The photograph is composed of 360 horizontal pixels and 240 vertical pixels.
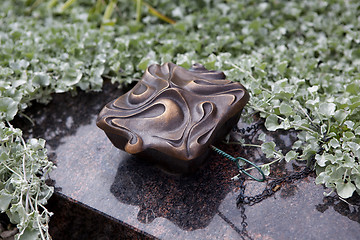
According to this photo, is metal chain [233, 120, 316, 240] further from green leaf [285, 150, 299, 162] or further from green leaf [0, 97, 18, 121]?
green leaf [0, 97, 18, 121]

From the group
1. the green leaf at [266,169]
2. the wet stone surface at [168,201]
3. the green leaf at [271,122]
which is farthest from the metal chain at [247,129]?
the green leaf at [266,169]

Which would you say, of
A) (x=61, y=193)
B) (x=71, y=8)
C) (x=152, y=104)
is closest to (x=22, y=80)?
Result: (x=61, y=193)

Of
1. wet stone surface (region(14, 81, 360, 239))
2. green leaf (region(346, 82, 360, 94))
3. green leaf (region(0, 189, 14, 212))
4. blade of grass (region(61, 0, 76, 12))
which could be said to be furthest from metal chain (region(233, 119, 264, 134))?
blade of grass (region(61, 0, 76, 12))

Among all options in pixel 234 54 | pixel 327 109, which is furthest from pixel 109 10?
pixel 327 109

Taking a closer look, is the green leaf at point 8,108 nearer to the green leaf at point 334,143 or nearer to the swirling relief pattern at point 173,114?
the swirling relief pattern at point 173,114

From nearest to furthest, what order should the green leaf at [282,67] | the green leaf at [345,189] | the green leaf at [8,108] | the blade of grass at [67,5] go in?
the green leaf at [345,189]
the green leaf at [8,108]
the green leaf at [282,67]
the blade of grass at [67,5]

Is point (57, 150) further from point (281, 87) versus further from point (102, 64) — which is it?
point (281, 87)
